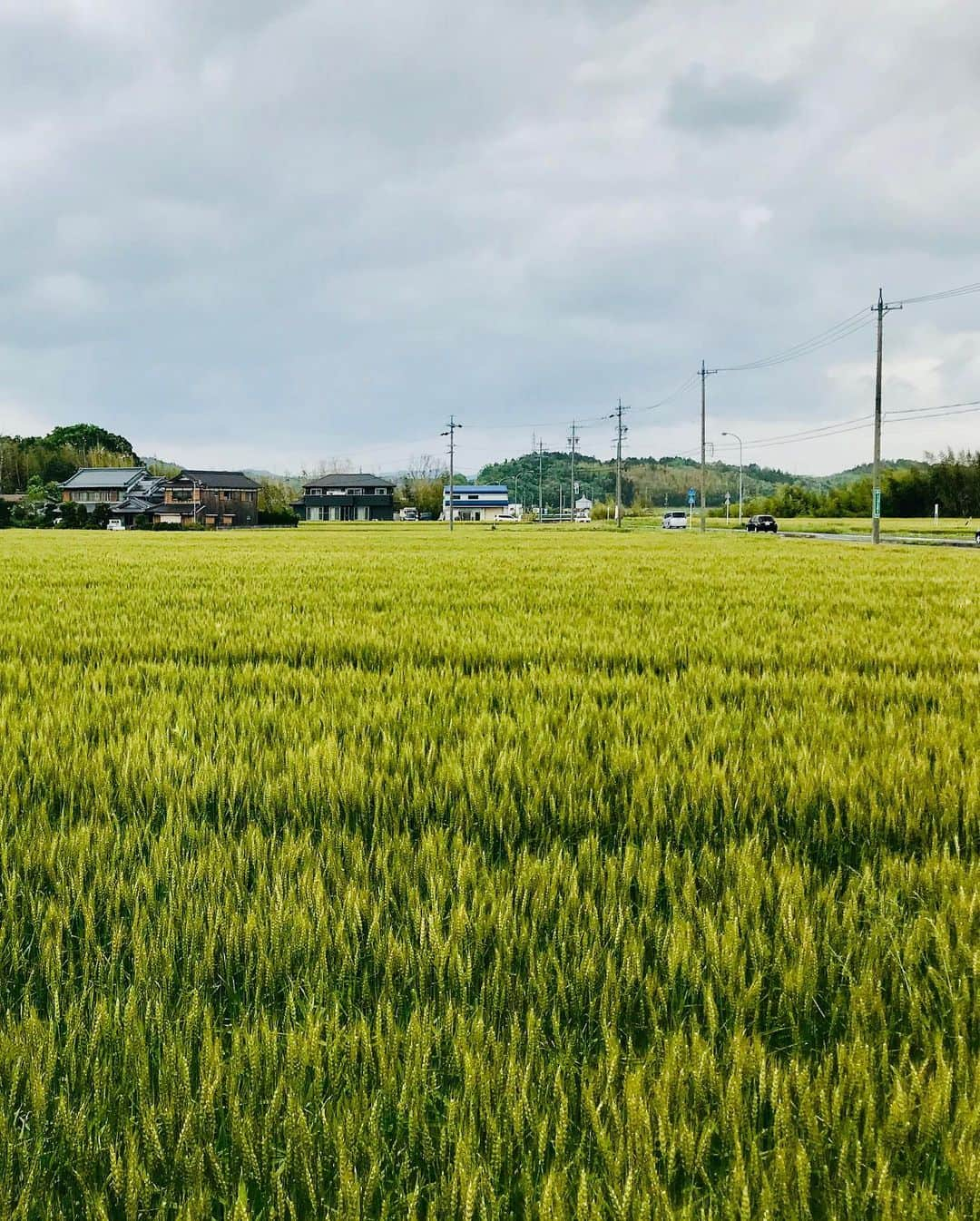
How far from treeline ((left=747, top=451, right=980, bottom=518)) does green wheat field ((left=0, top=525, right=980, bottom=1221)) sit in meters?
89.3

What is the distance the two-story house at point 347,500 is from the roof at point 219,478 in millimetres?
21951

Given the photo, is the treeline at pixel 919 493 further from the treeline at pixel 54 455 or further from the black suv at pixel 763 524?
the treeline at pixel 54 455

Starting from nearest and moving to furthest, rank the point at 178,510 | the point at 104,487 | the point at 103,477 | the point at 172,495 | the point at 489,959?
the point at 489,959 → the point at 178,510 → the point at 172,495 → the point at 104,487 → the point at 103,477

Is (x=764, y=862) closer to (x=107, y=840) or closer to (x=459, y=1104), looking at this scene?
(x=459, y=1104)

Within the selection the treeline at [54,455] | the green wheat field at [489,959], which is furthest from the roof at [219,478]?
the green wheat field at [489,959]

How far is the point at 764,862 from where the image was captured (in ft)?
7.06

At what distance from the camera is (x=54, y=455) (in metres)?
111

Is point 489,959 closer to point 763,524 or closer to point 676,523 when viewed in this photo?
point 763,524

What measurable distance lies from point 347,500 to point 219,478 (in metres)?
26.7

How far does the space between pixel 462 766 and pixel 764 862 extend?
47.9 inches

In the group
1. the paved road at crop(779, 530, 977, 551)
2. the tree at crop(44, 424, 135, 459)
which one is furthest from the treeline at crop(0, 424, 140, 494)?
the paved road at crop(779, 530, 977, 551)

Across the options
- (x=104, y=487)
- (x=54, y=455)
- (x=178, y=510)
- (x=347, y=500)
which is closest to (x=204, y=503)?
(x=178, y=510)

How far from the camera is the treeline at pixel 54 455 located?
351ft

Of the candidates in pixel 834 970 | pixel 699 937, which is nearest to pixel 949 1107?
pixel 834 970
